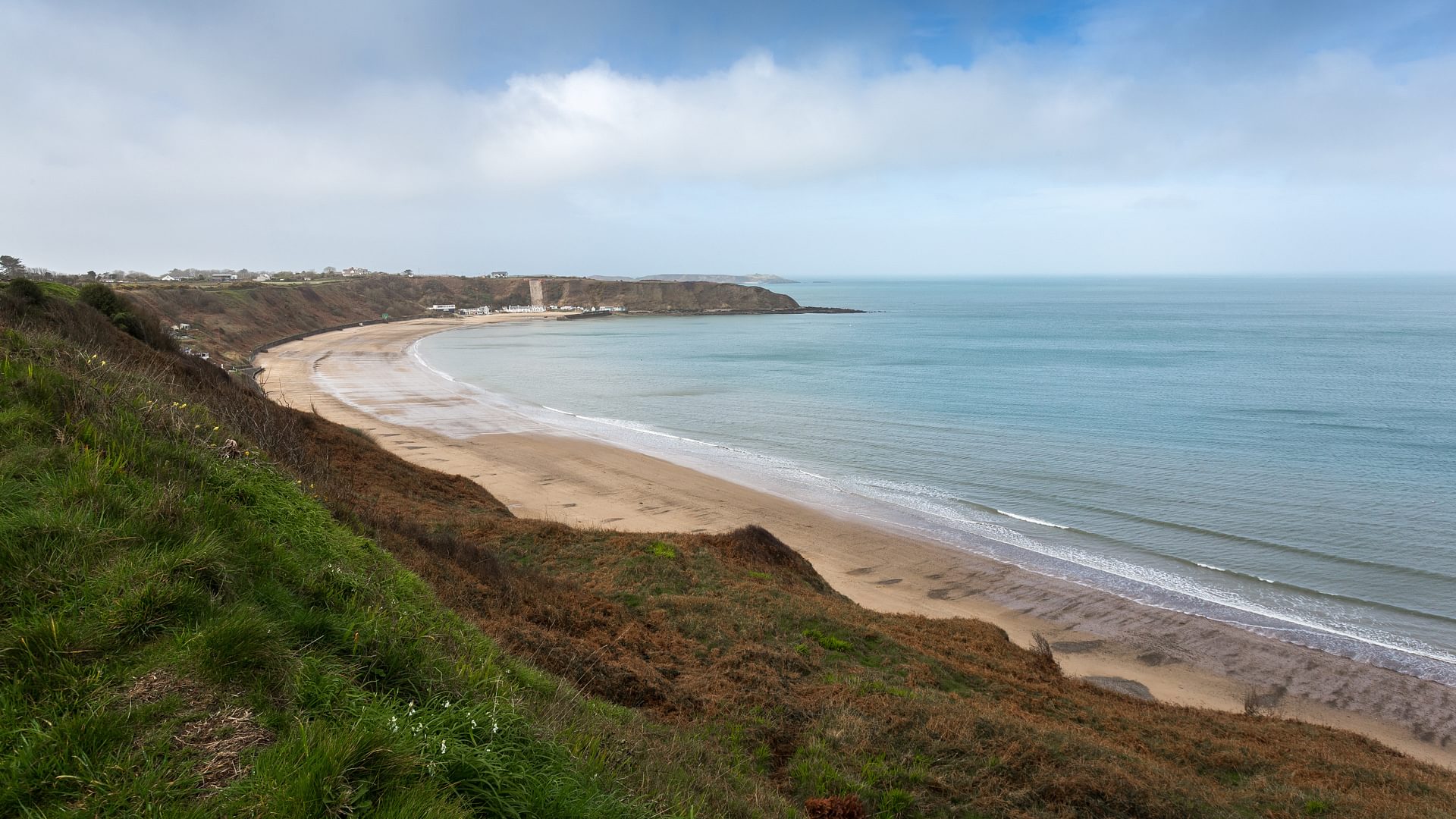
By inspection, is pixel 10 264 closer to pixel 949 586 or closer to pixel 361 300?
pixel 361 300

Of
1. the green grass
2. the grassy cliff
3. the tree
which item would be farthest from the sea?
the tree

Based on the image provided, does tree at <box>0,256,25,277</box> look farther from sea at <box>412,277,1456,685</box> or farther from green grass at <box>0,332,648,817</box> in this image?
green grass at <box>0,332,648,817</box>

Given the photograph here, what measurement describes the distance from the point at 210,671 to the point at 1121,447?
36.7m

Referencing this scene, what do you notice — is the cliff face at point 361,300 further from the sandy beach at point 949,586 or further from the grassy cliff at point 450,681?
the grassy cliff at point 450,681

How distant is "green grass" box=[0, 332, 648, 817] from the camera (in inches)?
130

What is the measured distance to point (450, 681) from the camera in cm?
484

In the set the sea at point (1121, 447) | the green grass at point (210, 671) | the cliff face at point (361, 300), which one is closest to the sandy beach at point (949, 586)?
the sea at point (1121, 447)

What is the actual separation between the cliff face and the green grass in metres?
60.8

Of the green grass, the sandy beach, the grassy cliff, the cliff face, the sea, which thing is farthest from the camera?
the cliff face

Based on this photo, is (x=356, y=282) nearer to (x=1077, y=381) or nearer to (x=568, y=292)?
(x=568, y=292)

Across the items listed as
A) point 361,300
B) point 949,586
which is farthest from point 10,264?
point 949,586

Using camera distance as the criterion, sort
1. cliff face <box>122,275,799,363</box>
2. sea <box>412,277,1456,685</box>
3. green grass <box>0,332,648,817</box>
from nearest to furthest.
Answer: green grass <box>0,332,648,817</box>
sea <box>412,277,1456,685</box>
cliff face <box>122,275,799,363</box>

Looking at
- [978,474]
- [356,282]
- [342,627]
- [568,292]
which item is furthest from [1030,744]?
[568,292]

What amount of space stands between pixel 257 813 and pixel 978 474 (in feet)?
96.8
